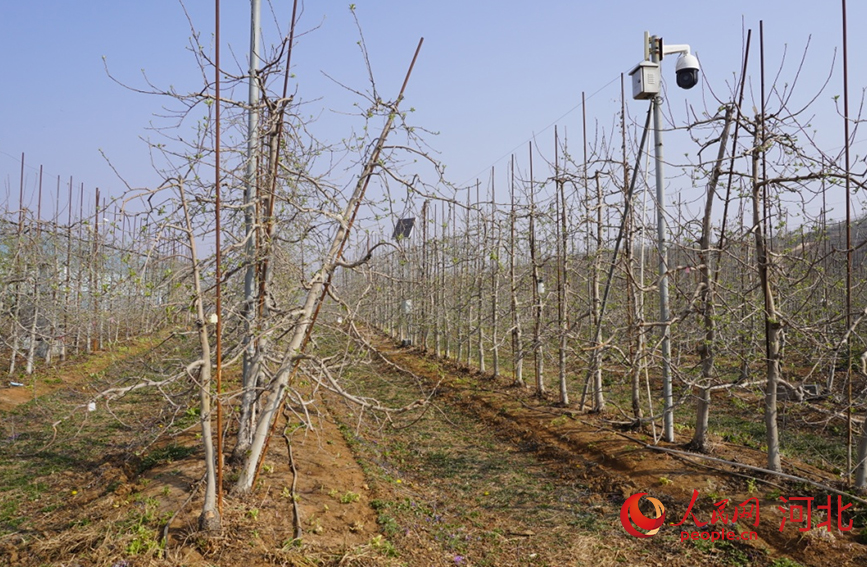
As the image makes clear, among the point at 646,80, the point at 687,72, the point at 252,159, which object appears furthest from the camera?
the point at 646,80

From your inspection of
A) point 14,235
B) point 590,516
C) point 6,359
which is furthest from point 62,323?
point 590,516

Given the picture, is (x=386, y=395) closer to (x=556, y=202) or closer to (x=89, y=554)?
(x=556, y=202)

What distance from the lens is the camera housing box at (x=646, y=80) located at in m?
6.55

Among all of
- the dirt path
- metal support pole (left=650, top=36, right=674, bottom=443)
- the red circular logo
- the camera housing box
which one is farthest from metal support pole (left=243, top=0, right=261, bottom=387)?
metal support pole (left=650, top=36, right=674, bottom=443)

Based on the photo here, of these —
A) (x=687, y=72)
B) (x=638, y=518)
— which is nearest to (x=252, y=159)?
(x=687, y=72)

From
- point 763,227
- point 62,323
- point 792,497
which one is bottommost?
point 792,497

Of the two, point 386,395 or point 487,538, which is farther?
point 386,395

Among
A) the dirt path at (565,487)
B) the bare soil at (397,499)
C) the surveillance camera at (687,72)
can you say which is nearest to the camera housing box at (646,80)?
the surveillance camera at (687,72)

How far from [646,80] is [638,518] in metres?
4.50

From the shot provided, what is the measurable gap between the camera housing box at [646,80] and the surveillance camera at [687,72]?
16.1 inches

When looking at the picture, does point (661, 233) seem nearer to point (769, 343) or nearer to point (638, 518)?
point (769, 343)

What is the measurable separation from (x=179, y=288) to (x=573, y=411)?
6.89 metres

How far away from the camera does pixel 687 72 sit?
20.2 ft

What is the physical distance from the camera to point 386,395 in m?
12.0
